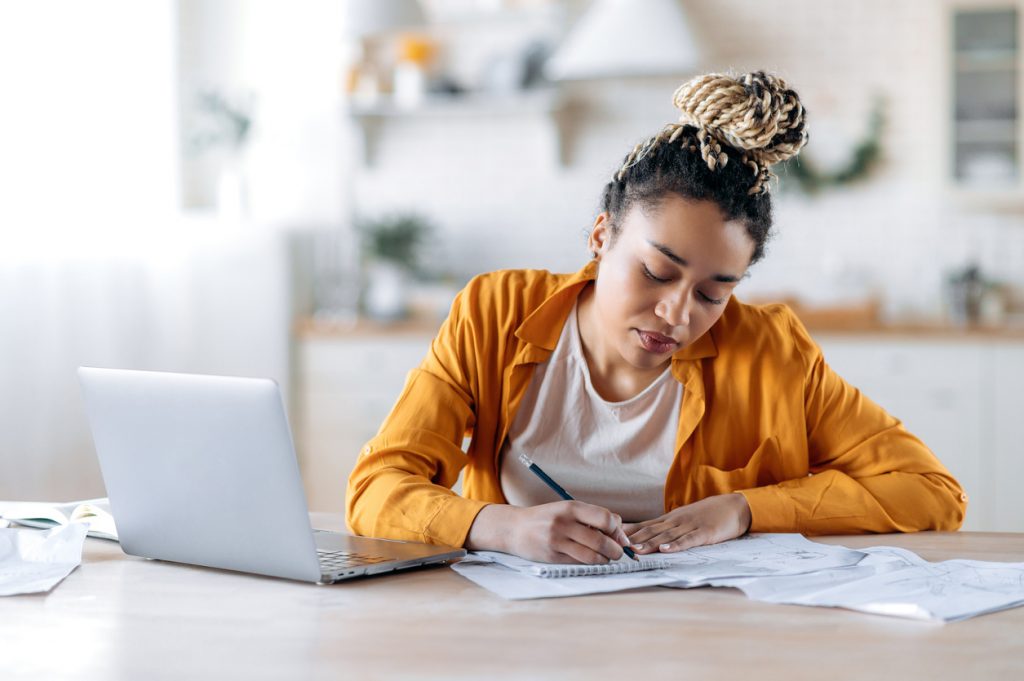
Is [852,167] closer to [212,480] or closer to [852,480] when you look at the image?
[852,480]

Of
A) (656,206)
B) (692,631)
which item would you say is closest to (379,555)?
(692,631)

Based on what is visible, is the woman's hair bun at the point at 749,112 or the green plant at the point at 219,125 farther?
the green plant at the point at 219,125

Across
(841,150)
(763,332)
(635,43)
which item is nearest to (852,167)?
(841,150)

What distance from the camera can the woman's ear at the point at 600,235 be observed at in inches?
68.0

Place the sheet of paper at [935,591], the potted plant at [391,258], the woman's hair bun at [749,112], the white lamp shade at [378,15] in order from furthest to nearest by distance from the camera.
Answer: the potted plant at [391,258]
the white lamp shade at [378,15]
the woman's hair bun at [749,112]
the sheet of paper at [935,591]

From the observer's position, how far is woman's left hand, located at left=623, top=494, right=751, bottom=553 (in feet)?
4.59

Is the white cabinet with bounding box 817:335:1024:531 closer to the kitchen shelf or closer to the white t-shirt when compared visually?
the kitchen shelf

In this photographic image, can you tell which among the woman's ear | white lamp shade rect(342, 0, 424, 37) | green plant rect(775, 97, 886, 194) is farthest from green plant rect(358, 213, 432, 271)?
the woman's ear

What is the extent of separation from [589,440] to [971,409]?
2.60 m

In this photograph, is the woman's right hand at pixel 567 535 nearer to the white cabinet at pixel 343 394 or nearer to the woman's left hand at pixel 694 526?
the woman's left hand at pixel 694 526

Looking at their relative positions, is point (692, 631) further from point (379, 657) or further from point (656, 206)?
point (656, 206)

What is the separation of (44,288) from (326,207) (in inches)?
57.2

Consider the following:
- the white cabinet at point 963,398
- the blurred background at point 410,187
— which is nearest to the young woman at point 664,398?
the blurred background at point 410,187

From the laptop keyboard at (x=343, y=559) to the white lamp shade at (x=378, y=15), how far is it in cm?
254
